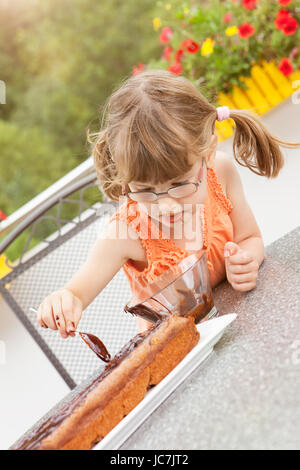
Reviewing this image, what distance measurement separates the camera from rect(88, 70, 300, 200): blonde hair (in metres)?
0.87

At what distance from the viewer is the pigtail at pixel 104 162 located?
1062 millimetres

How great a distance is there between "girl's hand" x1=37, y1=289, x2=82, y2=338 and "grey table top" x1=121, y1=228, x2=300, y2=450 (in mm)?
Answer: 254

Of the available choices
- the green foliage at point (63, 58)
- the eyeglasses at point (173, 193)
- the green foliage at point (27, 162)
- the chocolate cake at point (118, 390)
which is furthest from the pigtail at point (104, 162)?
the green foliage at point (63, 58)

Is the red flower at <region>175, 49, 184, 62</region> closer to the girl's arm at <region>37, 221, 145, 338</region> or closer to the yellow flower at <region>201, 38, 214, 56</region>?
the yellow flower at <region>201, 38, 214, 56</region>

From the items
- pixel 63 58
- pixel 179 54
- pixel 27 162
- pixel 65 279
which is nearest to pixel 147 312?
pixel 65 279

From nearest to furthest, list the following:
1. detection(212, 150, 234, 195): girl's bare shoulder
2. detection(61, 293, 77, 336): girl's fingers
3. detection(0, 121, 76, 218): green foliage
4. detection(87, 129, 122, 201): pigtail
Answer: detection(61, 293, 77, 336): girl's fingers → detection(87, 129, 122, 201): pigtail → detection(212, 150, 234, 195): girl's bare shoulder → detection(0, 121, 76, 218): green foliage

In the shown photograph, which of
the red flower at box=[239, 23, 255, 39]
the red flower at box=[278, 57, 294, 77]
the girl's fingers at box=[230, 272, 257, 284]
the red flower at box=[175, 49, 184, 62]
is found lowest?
the girl's fingers at box=[230, 272, 257, 284]

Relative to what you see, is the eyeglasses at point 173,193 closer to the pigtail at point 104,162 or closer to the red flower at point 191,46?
the pigtail at point 104,162

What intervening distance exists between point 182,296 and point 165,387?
0.17 metres

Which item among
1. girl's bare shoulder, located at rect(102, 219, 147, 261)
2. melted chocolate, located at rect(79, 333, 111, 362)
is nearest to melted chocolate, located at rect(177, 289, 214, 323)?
melted chocolate, located at rect(79, 333, 111, 362)

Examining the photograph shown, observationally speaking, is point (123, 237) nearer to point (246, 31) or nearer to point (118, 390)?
point (118, 390)

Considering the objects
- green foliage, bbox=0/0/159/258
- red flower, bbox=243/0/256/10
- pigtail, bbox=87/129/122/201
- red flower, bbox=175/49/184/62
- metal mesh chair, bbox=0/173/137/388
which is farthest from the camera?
green foliage, bbox=0/0/159/258

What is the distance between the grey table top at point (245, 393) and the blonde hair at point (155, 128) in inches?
11.6

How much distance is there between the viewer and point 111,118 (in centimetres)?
97
